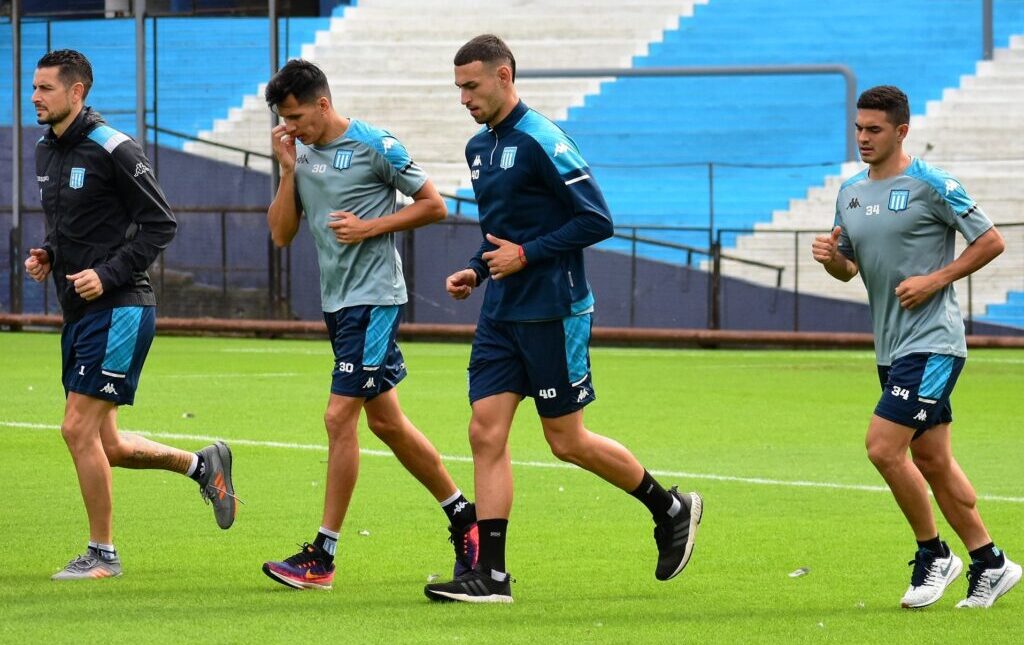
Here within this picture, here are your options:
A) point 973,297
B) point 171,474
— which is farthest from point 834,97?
point 171,474

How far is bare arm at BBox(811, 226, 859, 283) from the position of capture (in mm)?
6852

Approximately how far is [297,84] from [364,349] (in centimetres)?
109

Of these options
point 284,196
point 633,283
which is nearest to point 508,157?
point 284,196

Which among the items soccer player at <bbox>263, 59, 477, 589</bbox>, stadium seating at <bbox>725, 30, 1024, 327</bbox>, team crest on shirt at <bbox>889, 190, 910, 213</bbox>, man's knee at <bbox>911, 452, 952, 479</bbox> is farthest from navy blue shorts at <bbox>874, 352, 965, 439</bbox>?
stadium seating at <bbox>725, 30, 1024, 327</bbox>

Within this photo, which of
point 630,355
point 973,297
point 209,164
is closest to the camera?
point 630,355

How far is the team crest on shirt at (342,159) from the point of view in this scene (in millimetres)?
7469

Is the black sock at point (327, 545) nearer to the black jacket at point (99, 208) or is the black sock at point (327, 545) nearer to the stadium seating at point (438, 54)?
the black jacket at point (99, 208)

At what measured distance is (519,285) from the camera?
23.1 ft

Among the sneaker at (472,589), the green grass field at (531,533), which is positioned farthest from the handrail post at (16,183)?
the sneaker at (472,589)

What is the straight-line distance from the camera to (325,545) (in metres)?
7.23

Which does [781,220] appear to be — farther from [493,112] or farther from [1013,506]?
[493,112]

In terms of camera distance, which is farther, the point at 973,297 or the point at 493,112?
the point at 973,297

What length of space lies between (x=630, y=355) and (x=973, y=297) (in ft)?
22.0

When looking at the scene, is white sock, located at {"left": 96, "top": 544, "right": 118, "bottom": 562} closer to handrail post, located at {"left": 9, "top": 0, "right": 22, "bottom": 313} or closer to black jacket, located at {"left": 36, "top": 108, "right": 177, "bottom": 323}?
black jacket, located at {"left": 36, "top": 108, "right": 177, "bottom": 323}
